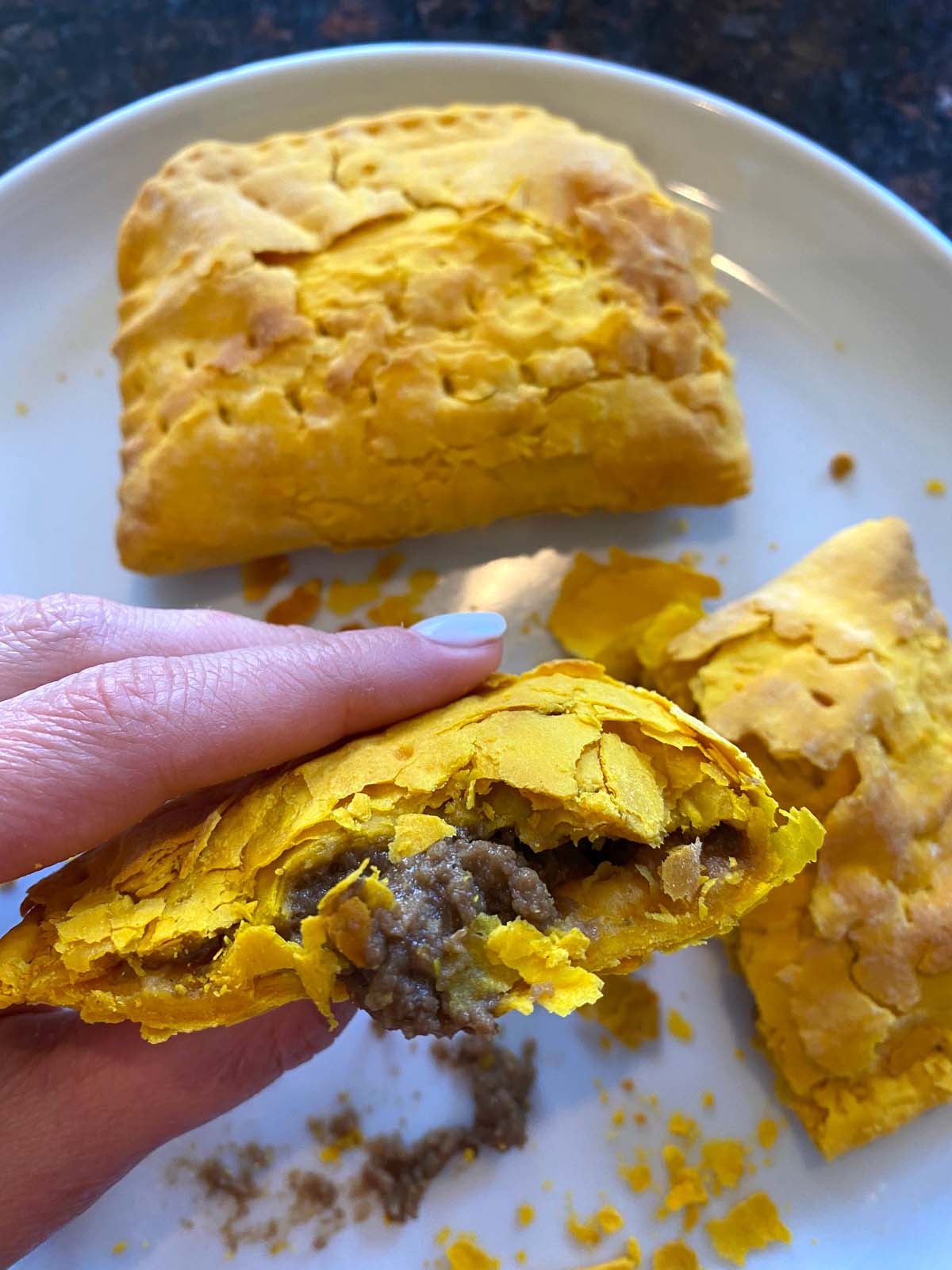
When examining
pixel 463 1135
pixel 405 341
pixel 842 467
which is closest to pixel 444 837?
pixel 463 1135

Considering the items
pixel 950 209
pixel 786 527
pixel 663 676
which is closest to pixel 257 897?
pixel 663 676

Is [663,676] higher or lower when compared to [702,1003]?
higher

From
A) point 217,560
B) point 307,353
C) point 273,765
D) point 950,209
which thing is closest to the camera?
point 273,765

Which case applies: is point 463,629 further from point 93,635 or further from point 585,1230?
point 585,1230

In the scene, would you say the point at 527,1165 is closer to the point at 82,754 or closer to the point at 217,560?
the point at 82,754

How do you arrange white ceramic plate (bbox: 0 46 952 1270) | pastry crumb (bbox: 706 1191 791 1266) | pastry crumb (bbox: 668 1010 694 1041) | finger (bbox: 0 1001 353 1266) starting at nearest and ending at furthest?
finger (bbox: 0 1001 353 1266)
pastry crumb (bbox: 706 1191 791 1266)
pastry crumb (bbox: 668 1010 694 1041)
white ceramic plate (bbox: 0 46 952 1270)

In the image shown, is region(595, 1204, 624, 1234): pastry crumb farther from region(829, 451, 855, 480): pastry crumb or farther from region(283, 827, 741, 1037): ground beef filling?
region(829, 451, 855, 480): pastry crumb

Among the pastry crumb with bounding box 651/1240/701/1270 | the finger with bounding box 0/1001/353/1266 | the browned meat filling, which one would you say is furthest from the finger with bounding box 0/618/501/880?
the pastry crumb with bounding box 651/1240/701/1270
